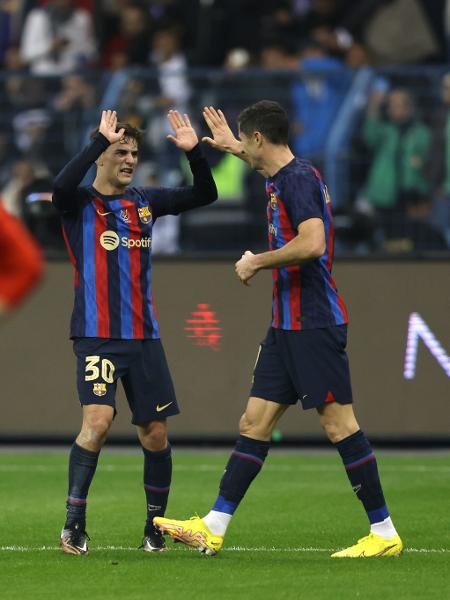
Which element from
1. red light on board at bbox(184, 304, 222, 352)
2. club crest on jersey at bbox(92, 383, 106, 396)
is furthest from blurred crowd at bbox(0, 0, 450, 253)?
club crest on jersey at bbox(92, 383, 106, 396)

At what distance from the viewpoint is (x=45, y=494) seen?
33.7 feet

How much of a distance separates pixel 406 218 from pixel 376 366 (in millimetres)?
1637

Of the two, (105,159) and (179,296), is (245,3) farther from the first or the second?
(105,159)

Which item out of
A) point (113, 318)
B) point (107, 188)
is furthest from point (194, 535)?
point (107, 188)

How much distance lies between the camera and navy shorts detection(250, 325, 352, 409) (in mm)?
7359

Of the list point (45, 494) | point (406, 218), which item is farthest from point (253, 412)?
point (406, 218)

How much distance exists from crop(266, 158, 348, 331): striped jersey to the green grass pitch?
4.00 ft

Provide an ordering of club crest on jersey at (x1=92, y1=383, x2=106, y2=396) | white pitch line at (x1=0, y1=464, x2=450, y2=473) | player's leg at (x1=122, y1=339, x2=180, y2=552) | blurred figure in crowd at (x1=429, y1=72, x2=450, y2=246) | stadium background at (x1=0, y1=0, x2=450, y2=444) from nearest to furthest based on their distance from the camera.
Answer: club crest on jersey at (x1=92, y1=383, x2=106, y2=396) → player's leg at (x1=122, y1=339, x2=180, y2=552) → white pitch line at (x1=0, y1=464, x2=450, y2=473) → stadium background at (x1=0, y1=0, x2=450, y2=444) → blurred figure in crowd at (x1=429, y1=72, x2=450, y2=246)

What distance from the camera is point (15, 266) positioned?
3764 mm

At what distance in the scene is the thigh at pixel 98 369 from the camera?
24.6 feet

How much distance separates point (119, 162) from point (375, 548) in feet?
7.84

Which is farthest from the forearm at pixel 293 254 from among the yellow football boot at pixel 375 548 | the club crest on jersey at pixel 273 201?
the yellow football boot at pixel 375 548

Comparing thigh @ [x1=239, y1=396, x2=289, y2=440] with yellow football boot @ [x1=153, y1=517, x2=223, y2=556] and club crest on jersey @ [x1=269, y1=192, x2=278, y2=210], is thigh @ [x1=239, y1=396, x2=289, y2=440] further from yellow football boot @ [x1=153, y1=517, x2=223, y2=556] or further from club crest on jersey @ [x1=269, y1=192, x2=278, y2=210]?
club crest on jersey @ [x1=269, y1=192, x2=278, y2=210]

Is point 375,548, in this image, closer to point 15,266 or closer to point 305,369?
point 305,369
